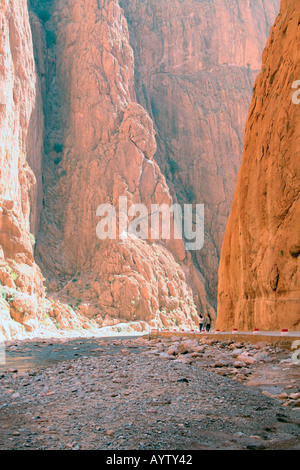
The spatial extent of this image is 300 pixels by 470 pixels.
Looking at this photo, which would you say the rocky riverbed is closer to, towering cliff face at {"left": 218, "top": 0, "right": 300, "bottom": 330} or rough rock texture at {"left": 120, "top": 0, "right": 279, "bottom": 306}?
towering cliff face at {"left": 218, "top": 0, "right": 300, "bottom": 330}

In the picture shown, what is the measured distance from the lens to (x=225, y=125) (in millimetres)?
69688

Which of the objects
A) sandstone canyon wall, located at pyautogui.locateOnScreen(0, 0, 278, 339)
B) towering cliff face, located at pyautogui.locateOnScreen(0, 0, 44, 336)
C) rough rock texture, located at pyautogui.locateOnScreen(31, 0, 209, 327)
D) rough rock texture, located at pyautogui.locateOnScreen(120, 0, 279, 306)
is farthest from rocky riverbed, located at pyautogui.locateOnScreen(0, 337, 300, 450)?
rough rock texture, located at pyautogui.locateOnScreen(120, 0, 279, 306)

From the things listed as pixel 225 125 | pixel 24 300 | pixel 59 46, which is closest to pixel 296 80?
pixel 24 300

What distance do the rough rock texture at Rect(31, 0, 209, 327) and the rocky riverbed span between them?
115 feet

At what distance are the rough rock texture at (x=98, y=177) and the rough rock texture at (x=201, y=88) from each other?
810 centimetres

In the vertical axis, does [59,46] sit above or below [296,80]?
above

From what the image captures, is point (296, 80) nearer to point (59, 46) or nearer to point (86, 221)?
point (86, 221)

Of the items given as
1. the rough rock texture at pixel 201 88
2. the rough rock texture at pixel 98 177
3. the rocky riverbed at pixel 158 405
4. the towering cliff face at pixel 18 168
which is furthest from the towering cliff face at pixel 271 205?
the rough rock texture at pixel 201 88

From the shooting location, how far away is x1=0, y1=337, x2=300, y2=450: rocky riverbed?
5359 millimetres

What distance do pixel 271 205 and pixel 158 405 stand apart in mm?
10605

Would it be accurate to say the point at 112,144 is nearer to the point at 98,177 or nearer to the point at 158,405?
the point at 98,177

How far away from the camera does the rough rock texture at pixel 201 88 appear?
65.9 m

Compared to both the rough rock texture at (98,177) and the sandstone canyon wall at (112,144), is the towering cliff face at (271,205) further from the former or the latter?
the rough rock texture at (98,177)

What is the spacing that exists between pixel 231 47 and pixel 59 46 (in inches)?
1161
